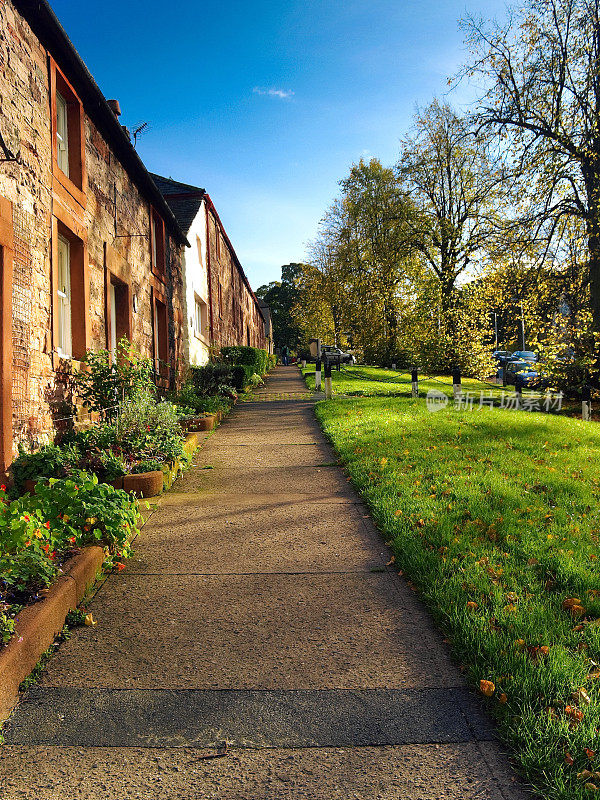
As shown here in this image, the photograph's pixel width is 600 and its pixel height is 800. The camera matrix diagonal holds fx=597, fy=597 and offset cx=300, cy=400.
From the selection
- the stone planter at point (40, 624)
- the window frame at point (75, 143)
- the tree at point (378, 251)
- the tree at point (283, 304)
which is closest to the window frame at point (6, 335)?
the stone planter at point (40, 624)

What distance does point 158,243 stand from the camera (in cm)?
1408

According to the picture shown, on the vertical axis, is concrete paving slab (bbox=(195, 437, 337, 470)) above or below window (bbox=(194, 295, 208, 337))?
below

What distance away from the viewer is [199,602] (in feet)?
12.4

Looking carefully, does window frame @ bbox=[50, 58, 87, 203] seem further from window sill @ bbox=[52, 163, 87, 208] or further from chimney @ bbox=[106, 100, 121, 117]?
chimney @ bbox=[106, 100, 121, 117]

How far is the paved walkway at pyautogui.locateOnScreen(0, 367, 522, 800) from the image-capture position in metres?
2.23

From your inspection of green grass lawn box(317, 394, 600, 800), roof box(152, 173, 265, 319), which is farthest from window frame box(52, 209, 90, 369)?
roof box(152, 173, 265, 319)

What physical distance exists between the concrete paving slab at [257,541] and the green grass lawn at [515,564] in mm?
321

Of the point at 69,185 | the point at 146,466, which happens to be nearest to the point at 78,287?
the point at 69,185

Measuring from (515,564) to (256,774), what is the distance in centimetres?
246

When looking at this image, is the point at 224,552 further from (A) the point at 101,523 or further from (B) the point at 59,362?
(B) the point at 59,362

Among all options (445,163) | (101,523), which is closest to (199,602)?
(101,523)

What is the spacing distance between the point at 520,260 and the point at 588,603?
1436 centimetres

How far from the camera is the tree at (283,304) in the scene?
294ft

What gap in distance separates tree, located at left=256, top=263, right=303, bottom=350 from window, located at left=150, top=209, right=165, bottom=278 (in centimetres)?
7367
